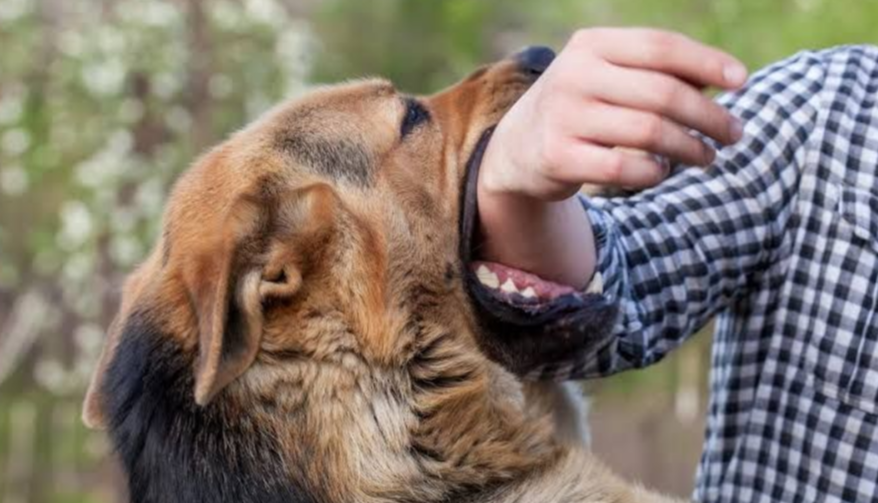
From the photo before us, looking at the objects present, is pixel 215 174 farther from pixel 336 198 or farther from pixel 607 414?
pixel 607 414

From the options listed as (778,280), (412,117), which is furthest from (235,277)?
(778,280)

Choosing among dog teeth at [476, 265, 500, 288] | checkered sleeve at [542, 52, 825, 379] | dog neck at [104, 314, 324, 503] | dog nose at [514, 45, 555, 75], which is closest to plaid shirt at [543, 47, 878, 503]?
checkered sleeve at [542, 52, 825, 379]

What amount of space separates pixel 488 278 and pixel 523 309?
0.10m

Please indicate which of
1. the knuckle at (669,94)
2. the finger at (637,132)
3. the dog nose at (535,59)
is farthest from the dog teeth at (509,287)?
the knuckle at (669,94)

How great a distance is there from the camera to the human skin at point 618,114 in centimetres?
200

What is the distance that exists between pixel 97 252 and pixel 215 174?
569cm

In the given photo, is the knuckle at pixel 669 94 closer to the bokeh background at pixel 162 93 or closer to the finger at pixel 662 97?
the finger at pixel 662 97

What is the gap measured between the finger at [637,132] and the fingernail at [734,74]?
0.12m

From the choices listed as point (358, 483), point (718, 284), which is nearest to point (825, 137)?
point (718, 284)

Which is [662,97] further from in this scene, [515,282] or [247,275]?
[247,275]

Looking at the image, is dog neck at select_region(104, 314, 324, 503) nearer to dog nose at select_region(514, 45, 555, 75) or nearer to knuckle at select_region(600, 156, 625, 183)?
knuckle at select_region(600, 156, 625, 183)

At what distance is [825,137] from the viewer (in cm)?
292

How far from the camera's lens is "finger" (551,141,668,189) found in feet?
6.81

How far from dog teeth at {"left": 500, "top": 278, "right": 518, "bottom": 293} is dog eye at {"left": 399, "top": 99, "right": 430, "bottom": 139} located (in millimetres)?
452
